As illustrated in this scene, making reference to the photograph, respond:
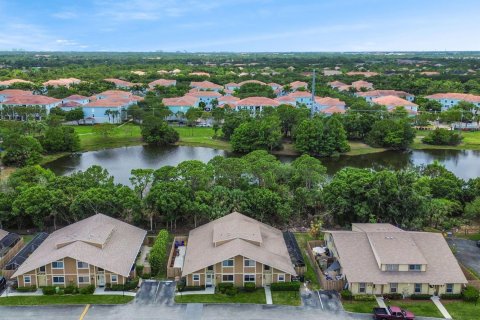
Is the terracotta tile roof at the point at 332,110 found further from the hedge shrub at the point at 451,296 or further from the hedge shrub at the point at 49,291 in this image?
the hedge shrub at the point at 49,291

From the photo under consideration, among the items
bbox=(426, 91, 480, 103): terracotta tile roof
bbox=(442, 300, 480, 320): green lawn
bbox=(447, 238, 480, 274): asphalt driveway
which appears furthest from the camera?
bbox=(426, 91, 480, 103): terracotta tile roof

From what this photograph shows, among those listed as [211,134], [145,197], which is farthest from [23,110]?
[145,197]

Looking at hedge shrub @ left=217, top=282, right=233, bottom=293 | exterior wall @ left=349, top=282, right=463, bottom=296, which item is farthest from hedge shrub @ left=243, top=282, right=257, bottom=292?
exterior wall @ left=349, top=282, right=463, bottom=296

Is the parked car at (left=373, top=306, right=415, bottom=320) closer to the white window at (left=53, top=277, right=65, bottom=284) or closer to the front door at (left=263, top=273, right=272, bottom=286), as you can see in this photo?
the front door at (left=263, top=273, right=272, bottom=286)

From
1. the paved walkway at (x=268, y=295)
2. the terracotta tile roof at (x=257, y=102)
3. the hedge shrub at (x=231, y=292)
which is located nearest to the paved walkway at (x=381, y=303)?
the paved walkway at (x=268, y=295)

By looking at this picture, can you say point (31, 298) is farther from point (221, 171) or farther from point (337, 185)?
point (337, 185)
